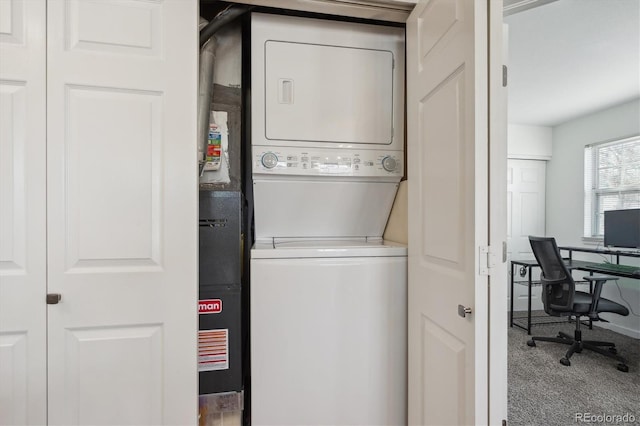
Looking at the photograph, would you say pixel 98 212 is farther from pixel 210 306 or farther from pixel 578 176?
pixel 578 176

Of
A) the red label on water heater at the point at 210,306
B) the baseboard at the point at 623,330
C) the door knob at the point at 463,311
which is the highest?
the door knob at the point at 463,311

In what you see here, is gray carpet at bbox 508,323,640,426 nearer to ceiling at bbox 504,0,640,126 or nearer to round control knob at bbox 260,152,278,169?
round control knob at bbox 260,152,278,169

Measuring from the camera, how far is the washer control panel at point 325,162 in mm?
1449

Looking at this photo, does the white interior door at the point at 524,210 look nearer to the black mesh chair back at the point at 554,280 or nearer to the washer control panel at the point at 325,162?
the black mesh chair back at the point at 554,280

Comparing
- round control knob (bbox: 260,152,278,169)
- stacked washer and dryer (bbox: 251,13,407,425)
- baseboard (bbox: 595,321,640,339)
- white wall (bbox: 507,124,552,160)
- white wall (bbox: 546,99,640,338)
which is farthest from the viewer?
white wall (bbox: 507,124,552,160)

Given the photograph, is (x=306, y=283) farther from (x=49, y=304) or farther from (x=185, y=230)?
(x=49, y=304)

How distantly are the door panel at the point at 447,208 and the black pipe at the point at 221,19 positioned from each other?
0.75 m

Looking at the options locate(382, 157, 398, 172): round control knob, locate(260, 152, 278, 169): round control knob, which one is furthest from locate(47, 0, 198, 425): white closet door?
locate(382, 157, 398, 172): round control knob

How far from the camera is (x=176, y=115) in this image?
1.11 metres

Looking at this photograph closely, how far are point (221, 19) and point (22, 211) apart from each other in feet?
3.48

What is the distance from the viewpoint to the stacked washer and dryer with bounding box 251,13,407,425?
1339 millimetres

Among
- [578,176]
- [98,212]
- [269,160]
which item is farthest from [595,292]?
[98,212]

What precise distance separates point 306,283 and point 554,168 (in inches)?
179

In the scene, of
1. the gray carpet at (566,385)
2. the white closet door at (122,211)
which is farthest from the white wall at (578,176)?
the white closet door at (122,211)
